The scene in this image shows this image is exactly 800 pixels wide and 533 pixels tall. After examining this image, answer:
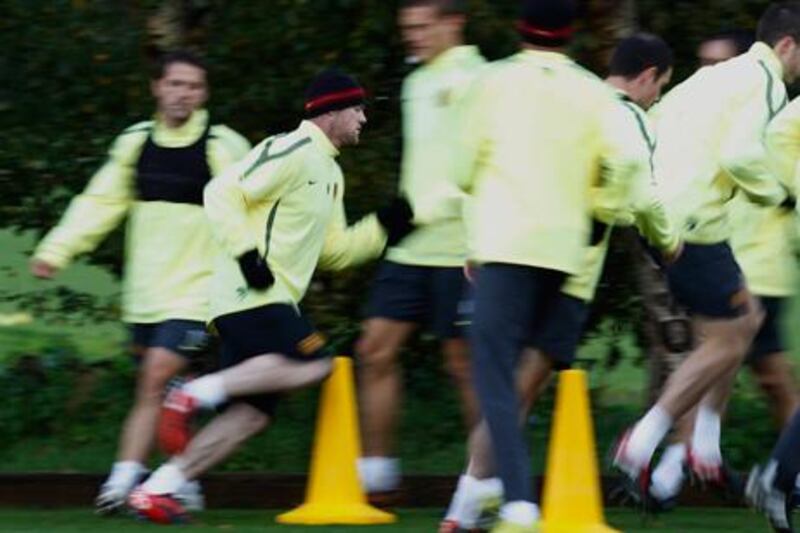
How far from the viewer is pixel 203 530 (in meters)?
9.56

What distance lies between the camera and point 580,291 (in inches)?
354

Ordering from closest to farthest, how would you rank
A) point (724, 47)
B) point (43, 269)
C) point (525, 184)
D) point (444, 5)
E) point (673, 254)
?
point (525, 184)
point (673, 254)
point (444, 5)
point (43, 269)
point (724, 47)

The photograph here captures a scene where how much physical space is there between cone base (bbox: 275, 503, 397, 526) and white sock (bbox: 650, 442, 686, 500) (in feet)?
3.73

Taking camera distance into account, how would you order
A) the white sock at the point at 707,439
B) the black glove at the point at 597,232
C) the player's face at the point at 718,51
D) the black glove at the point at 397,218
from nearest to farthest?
1. the black glove at the point at 597,232
2. the black glove at the point at 397,218
3. the white sock at the point at 707,439
4. the player's face at the point at 718,51

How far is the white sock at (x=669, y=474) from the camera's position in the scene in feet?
33.1

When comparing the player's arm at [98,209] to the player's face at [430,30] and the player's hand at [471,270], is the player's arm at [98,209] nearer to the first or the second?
the player's face at [430,30]

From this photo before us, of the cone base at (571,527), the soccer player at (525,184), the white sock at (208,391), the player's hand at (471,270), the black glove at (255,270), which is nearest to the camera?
the soccer player at (525,184)

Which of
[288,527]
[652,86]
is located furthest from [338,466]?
[652,86]

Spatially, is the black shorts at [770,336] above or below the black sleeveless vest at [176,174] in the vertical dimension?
below

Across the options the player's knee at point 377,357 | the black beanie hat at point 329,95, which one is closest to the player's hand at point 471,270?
the black beanie hat at point 329,95

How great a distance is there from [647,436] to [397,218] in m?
1.39

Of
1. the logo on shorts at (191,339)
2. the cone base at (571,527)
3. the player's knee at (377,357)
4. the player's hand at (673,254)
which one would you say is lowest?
the cone base at (571,527)

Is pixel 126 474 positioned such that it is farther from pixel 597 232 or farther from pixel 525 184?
pixel 525 184

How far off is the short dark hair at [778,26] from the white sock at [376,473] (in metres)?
2.47
